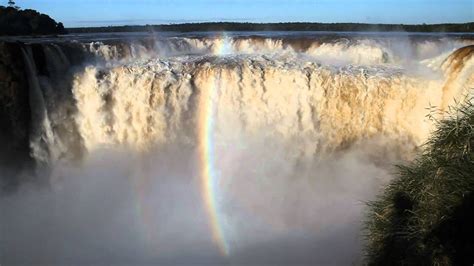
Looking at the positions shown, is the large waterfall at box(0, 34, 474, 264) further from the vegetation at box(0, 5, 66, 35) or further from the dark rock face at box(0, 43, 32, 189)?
the vegetation at box(0, 5, 66, 35)

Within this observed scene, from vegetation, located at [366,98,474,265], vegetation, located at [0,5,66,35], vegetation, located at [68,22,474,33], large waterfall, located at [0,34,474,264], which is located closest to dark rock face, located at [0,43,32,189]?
large waterfall, located at [0,34,474,264]

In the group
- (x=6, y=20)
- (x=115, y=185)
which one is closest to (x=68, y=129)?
(x=115, y=185)

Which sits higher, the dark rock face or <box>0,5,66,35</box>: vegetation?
<box>0,5,66,35</box>: vegetation

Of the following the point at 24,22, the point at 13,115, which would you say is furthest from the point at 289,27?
the point at 13,115

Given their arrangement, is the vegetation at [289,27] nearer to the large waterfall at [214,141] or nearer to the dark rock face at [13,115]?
the large waterfall at [214,141]

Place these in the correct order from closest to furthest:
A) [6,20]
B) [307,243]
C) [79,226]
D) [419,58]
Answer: [307,243] < [79,226] < [419,58] < [6,20]

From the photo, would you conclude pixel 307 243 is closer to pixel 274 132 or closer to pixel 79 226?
pixel 274 132

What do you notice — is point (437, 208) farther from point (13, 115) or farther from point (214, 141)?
point (13, 115)
